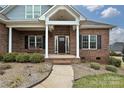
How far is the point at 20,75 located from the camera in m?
15.0

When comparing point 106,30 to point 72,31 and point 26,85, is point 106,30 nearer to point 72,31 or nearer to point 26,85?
point 72,31

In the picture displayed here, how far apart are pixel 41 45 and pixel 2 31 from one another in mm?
4413

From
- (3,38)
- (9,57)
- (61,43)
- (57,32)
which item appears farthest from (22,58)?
(61,43)

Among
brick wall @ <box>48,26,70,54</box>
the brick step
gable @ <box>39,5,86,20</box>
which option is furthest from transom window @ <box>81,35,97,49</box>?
the brick step

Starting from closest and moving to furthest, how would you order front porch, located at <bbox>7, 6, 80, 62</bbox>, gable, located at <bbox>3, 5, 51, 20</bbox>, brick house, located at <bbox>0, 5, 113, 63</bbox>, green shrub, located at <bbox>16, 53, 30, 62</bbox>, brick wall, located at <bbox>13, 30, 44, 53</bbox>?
green shrub, located at <bbox>16, 53, 30, 62</bbox> < brick house, located at <bbox>0, 5, 113, 63</bbox> < front porch, located at <bbox>7, 6, 80, 62</bbox> < brick wall, located at <bbox>13, 30, 44, 53</bbox> < gable, located at <bbox>3, 5, 51, 20</bbox>

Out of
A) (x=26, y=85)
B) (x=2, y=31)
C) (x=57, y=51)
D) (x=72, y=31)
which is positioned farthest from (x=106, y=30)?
(x=26, y=85)

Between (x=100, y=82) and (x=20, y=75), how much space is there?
171 inches

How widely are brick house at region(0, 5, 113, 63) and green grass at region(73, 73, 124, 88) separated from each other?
18.1ft

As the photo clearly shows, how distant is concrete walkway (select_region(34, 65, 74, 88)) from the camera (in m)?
13.3

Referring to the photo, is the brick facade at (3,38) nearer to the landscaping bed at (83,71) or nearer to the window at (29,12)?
the window at (29,12)

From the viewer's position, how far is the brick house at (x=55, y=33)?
21.4 metres

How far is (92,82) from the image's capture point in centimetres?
1435

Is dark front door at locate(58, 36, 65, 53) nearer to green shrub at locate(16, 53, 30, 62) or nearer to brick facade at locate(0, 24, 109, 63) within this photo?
brick facade at locate(0, 24, 109, 63)

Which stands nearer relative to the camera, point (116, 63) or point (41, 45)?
point (116, 63)
